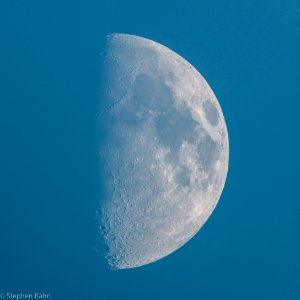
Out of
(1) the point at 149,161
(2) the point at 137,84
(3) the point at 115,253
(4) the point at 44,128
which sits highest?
(2) the point at 137,84

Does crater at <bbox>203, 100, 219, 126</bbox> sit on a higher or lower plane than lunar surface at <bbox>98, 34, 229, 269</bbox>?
higher

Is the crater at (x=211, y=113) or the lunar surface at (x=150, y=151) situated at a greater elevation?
the crater at (x=211, y=113)

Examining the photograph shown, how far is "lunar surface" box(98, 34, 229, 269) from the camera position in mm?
8242

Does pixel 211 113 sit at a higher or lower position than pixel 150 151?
higher

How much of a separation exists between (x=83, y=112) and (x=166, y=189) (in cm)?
211

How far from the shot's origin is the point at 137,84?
853 centimetres

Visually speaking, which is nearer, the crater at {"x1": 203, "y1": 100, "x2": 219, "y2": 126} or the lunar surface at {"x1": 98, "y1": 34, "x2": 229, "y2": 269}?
the lunar surface at {"x1": 98, "y1": 34, "x2": 229, "y2": 269}

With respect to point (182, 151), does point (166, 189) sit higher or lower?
lower

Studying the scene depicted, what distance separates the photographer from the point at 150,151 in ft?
27.5

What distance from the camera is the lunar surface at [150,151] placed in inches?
324

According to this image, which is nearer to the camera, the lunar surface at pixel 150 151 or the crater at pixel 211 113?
the lunar surface at pixel 150 151

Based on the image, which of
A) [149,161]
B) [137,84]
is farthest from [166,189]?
[137,84]

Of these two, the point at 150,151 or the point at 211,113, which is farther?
the point at 211,113

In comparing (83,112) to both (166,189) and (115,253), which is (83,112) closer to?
(166,189)
